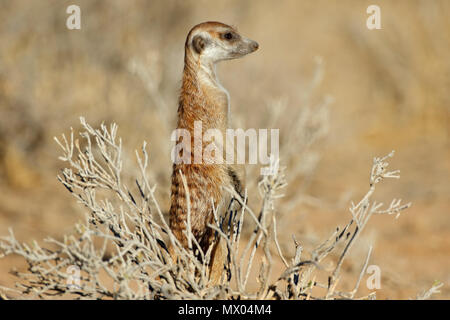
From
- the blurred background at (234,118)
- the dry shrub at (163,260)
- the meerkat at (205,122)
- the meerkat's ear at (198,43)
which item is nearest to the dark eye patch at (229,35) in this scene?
the meerkat at (205,122)

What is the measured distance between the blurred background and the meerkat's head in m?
1.30

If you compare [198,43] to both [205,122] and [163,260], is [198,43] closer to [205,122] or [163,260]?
[205,122]

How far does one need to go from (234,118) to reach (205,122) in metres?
2.41

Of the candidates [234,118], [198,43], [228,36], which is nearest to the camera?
[198,43]

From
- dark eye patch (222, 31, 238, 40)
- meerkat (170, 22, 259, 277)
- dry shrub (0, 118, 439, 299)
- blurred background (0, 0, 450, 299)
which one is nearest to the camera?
dry shrub (0, 118, 439, 299)

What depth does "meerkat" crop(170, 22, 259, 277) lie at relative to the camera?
2865 millimetres

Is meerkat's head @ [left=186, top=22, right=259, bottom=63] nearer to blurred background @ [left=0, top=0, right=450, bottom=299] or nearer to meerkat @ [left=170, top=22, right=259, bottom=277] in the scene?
meerkat @ [left=170, top=22, right=259, bottom=277]

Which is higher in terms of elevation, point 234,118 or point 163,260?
point 234,118

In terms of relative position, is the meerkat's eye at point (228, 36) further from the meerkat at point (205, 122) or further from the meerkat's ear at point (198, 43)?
the meerkat's ear at point (198, 43)

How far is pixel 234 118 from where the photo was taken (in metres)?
5.45

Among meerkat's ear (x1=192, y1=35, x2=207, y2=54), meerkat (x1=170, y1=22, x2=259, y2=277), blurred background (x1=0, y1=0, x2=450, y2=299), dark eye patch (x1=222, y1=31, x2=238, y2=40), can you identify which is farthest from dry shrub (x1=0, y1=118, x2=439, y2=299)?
blurred background (x1=0, y1=0, x2=450, y2=299)

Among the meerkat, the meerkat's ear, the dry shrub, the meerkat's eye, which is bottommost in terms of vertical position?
the dry shrub

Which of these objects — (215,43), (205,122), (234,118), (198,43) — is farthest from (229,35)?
(234,118)

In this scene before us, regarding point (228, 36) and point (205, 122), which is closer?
point (205, 122)
